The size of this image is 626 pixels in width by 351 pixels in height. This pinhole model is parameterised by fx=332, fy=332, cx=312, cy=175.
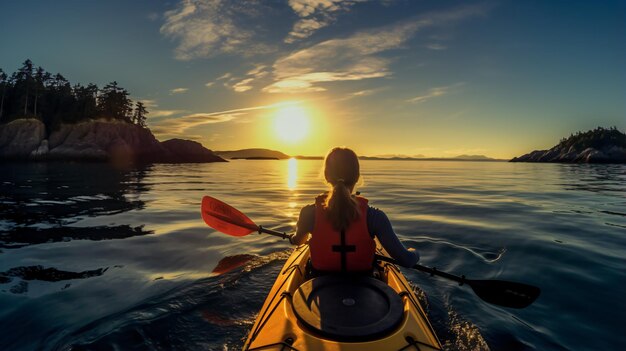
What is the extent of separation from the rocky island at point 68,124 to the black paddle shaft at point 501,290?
68193mm

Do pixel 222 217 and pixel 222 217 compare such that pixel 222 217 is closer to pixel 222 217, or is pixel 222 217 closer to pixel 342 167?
pixel 222 217

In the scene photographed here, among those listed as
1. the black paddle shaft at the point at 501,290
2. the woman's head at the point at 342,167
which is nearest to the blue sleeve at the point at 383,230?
the woman's head at the point at 342,167

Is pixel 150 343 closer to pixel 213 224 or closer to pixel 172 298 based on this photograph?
pixel 172 298

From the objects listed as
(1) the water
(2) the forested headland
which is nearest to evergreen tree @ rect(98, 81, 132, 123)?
(2) the forested headland

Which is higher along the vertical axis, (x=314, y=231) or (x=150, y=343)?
(x=314, y=231)

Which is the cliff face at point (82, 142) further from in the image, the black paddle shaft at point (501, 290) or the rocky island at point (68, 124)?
the black paddle shaft at point (501, 290)

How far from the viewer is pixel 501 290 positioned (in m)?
4.53

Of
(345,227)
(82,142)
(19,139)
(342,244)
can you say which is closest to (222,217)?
(342,244)

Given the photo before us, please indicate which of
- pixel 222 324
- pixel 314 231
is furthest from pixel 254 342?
pixel 222 324

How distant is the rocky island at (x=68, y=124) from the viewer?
185 feet

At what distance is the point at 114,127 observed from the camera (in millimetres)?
67062

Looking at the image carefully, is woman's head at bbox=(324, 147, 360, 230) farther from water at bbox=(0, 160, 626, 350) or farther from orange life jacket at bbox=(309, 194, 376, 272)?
water at bbox=(0, 160, 626, 350)

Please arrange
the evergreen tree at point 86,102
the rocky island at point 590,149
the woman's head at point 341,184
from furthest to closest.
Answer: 1. the rocky island at point 590,149
2. the evergreen tree at point 86,102
3. the woman's head at point 341,184

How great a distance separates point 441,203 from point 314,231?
13207 mm
